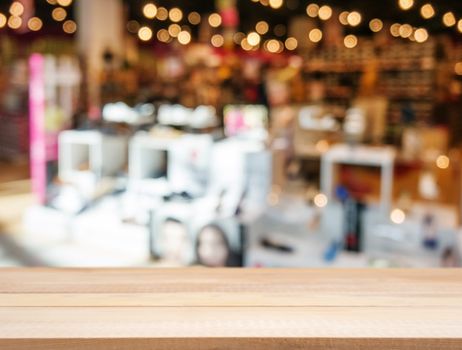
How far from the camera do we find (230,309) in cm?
111

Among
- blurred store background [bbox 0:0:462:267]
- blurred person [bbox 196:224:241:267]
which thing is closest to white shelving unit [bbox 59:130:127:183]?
blurred store background [bbox 0:0:462:267]

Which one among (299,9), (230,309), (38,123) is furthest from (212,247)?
(299,9)

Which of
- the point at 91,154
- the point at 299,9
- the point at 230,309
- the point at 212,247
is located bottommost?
the point at 212,247

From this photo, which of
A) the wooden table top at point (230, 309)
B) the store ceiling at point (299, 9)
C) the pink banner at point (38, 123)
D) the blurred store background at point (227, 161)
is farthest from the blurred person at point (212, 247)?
the store ceiling at point (299, 9)

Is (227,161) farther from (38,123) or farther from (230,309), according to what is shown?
(230,309)

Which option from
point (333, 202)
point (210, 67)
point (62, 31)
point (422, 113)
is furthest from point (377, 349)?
point (62, 31)

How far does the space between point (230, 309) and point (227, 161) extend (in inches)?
206

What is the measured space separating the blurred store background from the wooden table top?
3177 millimetres

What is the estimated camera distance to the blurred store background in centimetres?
493

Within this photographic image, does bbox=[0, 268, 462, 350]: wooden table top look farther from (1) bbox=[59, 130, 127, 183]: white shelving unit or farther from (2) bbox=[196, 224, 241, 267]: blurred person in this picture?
A: (1) bbox=[59, 130, 127, 183]: white shelving unit

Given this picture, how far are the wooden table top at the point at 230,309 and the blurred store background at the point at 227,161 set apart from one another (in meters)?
3.18

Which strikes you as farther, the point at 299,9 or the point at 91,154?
the point at 299,9

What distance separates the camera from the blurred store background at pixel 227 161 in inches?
194

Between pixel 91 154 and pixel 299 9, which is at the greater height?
pixel 299 9
